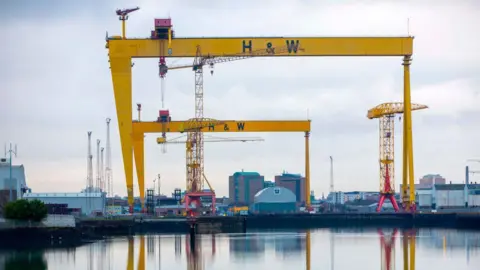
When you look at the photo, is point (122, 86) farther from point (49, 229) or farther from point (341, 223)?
point (341, 223)

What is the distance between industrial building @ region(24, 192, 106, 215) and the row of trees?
36748mm

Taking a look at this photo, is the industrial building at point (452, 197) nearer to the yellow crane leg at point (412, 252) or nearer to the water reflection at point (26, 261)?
the yellow crane leg at point (412, 252)

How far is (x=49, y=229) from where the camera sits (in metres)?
63.0

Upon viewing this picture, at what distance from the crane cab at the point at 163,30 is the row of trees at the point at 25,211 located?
1967 cm

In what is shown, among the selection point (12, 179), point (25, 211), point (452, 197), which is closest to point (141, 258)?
point (25, 211)

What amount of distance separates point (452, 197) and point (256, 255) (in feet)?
276

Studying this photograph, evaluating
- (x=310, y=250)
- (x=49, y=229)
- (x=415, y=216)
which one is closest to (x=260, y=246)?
(x=310, y=250)

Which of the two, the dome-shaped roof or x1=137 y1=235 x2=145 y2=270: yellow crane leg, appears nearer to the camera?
x1=137 y1=235 x2=145 y2=270: yellow crane leg

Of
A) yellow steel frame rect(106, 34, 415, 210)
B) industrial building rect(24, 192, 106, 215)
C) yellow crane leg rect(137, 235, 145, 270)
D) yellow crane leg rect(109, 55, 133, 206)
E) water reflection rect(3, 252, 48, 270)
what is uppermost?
yellow steel frame rect(106, 34, 415, 210)

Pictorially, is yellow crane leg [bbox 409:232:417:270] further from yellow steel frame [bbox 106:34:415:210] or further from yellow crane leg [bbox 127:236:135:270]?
yellow steel frame [bbox 106:34:415:210]

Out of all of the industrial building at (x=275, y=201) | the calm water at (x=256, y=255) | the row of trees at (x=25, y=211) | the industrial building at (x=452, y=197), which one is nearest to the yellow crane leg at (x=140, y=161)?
the calm water at (x=256, y=255)

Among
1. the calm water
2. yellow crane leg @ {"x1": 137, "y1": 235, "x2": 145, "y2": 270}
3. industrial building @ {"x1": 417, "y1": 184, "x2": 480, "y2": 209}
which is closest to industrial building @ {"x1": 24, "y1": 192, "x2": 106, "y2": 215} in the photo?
the calm water

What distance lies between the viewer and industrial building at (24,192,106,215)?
334ft

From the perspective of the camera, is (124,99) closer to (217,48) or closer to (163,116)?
(217,48)
